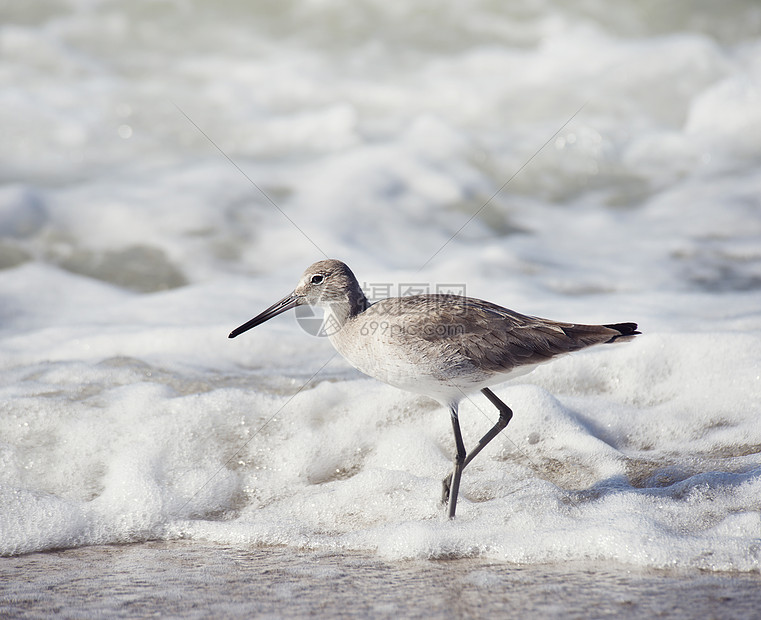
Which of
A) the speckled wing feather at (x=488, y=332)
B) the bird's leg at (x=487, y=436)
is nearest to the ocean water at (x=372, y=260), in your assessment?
the bird's leg at (x=487, y=436)

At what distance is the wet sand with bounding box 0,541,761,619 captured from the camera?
315 cm

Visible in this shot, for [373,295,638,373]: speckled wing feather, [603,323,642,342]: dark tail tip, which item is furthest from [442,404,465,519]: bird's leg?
[603,323,642,342]: dark tail tip

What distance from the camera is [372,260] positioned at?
870 cm

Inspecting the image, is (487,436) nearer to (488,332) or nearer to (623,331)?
(488,332)

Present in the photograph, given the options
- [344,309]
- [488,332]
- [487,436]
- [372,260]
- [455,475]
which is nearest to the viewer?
[455,475]

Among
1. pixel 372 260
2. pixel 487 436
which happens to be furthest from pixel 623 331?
pixel 372 260

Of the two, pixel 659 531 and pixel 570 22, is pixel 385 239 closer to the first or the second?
pixel 659 531

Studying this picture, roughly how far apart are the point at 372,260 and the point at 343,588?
5591 millimetres

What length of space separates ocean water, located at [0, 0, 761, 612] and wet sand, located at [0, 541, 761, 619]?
133 millimetres

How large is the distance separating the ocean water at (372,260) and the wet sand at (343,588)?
0.13 meters

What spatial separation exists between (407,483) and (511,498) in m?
0.59

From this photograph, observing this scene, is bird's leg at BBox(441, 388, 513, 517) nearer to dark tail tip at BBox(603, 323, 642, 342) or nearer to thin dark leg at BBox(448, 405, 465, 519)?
thin dark leg at BBox(448, 405, 465, 519)

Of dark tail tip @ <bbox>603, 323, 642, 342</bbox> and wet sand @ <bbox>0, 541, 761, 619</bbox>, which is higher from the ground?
dark tail tip @ <bbox>603, 323, 642, 342</bbox>

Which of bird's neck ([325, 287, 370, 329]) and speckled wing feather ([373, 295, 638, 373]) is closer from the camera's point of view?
speckled wing feather ([373, 295, 638, 373])
